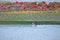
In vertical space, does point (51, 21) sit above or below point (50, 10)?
below

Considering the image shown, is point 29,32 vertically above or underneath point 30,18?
underneath

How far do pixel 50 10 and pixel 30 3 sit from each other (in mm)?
253

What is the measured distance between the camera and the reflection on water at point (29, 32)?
1997 millimetres

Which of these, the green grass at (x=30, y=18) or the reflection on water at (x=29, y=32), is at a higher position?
the green grass at (x=30, y=18)

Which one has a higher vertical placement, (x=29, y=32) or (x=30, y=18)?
(x=30, y=18)

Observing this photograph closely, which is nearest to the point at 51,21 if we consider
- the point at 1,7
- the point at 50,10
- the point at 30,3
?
the point at 50,10

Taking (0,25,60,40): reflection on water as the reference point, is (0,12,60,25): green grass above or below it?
above

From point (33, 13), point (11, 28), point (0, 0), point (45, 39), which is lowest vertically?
point (45, 39)

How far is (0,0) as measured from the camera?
6.56ft

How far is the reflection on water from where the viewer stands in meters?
2.00

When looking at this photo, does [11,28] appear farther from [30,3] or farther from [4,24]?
[30,3]

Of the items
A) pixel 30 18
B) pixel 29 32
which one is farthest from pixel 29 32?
pixel 30 18

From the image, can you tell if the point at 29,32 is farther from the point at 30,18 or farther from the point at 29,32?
the point at 30,18

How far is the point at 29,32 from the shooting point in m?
2.01
